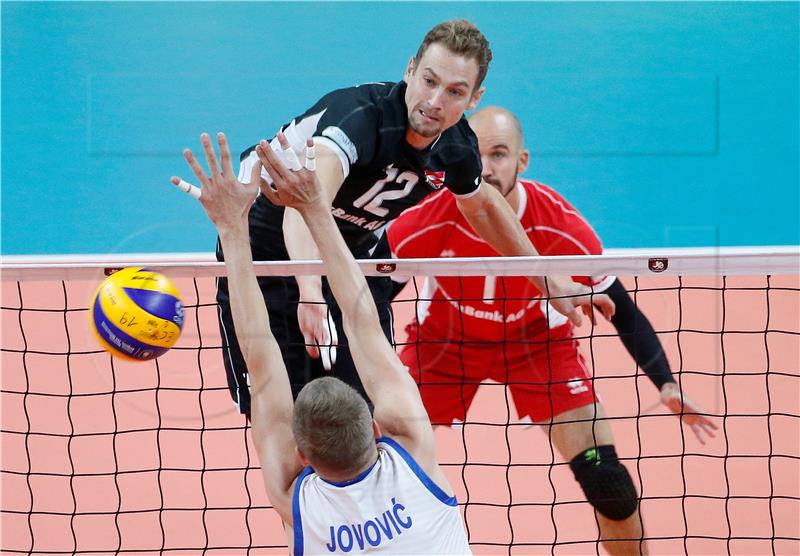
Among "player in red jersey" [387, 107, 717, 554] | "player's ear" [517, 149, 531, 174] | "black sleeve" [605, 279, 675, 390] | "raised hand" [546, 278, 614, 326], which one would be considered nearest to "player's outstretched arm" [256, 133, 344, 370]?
"raised hand" [546, 278, 614, 326]

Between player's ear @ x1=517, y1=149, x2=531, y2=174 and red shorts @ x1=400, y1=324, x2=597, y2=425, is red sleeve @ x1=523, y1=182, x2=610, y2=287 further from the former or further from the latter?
red shorts @ x1=400, y1=324, x2=597, y2=425

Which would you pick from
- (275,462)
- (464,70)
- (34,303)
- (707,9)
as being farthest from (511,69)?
(275,462)

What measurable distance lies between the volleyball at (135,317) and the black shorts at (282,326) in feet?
1.68

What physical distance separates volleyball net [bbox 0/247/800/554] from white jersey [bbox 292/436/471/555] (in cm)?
100

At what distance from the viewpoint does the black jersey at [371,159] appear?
3.15 metres

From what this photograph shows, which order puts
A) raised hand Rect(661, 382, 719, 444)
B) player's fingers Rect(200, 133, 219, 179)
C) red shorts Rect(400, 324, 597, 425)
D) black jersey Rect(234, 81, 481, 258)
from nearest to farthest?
player's fingers Rect(200, 133, 219, 179) → black jersey Rect(234, 81, 481, 258) → raised hand Rect(661, 382, 719, 444) → red shorts Rect(400, 324, 597, 425)

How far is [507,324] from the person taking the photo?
4.25 metres

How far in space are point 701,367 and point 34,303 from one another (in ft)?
16.1

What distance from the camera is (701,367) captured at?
20.9 ft

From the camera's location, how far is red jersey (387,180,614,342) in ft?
14.0

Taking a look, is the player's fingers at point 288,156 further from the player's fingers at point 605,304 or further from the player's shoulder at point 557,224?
the player's shoulder at point 557,224

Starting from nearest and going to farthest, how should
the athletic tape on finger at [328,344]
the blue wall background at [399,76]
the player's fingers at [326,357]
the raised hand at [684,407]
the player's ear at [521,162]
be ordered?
the athletic tape on finger at [328,344] → the player's fingers at [326,357] → the raised hand at [684,407] → the player's ear at [521,162] → the blue wall background at [399,76]

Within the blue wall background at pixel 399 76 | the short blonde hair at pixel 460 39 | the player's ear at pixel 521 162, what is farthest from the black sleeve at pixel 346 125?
the blue wall background at pixel 399 76

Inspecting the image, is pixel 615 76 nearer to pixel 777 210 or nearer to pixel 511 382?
pixel 777 210
